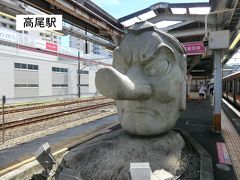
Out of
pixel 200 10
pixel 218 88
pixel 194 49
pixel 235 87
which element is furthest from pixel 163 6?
pixel 235 87

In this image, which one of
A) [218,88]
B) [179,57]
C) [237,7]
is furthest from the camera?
[218,88]

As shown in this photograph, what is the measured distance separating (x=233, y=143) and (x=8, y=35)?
873 inches

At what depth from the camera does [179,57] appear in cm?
562

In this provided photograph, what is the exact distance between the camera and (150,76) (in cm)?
518

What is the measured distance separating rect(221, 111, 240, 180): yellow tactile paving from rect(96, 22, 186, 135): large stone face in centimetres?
178

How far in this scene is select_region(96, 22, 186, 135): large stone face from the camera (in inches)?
201

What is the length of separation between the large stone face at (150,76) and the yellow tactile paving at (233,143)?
5.85 ft

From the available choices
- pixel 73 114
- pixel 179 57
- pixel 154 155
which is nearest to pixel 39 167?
pixel 154 155

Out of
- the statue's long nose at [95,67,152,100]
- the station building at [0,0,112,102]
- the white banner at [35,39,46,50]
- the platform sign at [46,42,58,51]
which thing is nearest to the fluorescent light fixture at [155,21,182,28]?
the statue's long nose at [95,67,152,100]

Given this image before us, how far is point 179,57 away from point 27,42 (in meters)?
23.8

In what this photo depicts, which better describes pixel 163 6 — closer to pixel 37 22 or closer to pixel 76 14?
pixel 76 14

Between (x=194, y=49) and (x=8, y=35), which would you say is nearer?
(x=194, y=49)

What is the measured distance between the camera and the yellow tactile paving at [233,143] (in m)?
5.68

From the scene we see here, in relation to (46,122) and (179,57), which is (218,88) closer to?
(179,57)
